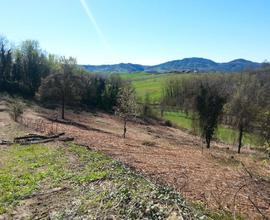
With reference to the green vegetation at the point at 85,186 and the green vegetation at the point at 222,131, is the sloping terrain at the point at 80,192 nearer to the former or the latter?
the green vegetation at the point at 85,186

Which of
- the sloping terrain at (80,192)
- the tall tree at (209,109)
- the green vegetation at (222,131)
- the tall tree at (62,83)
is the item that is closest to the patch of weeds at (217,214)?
the sloping terrain at (80,192)

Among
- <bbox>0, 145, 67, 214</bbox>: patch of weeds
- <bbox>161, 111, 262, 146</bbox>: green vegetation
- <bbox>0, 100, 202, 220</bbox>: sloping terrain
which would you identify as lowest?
<bbox>161, 111, 262, 146</bbox>: green vegetation

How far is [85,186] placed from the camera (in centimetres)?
1594

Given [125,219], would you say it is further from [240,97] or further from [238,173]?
[240,97]

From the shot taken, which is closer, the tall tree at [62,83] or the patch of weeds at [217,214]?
the patch of weeds at [217,214]

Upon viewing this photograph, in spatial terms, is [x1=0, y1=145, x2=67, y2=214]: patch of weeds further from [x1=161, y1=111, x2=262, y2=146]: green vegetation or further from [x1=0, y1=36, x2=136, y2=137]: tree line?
[x1=0, y1=36, x2=136, y2=137]: tree line

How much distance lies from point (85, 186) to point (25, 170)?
213 inches

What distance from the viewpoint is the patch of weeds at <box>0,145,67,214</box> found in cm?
1568

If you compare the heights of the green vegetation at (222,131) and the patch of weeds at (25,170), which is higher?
the patch of weeds at (25,170)

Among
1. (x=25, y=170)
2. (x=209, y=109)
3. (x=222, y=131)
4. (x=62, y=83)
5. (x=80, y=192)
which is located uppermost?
(x=62, y=83)

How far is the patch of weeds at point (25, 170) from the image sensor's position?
617 inches

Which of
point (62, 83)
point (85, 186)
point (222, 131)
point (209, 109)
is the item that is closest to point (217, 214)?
point (85, 186)

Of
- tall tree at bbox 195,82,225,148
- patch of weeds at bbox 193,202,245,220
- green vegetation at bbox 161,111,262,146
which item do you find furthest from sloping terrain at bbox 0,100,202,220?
green vegetation at bbox 161,111,262,146

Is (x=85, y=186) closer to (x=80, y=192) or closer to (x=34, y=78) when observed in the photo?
(x=80, y=192)
